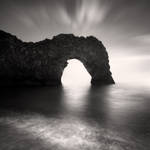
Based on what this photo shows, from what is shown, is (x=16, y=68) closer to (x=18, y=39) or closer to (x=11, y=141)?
(x=18, y=39)

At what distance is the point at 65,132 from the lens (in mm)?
13484

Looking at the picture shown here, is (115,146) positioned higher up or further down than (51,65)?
further down

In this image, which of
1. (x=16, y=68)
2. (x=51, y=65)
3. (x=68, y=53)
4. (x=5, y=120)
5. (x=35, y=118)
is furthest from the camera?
(x=68, y=53)

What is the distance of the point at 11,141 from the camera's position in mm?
11062

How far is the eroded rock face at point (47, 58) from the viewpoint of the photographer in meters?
61.3

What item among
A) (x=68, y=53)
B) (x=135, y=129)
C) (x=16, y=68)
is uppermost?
(x=68, y=53)

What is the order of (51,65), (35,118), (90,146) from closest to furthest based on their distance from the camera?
(90,146) → (35,118) → (51,65)

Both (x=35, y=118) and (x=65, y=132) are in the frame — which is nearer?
(x=65, y=132)

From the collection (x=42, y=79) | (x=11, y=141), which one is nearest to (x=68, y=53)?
(x=42, y=79)

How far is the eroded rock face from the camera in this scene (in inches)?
2415

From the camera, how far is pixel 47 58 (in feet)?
236

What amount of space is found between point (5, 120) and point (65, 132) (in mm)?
7497

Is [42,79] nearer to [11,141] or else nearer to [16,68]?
[16,68]

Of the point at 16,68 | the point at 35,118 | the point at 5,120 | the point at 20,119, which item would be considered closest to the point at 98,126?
the point at 35,118
